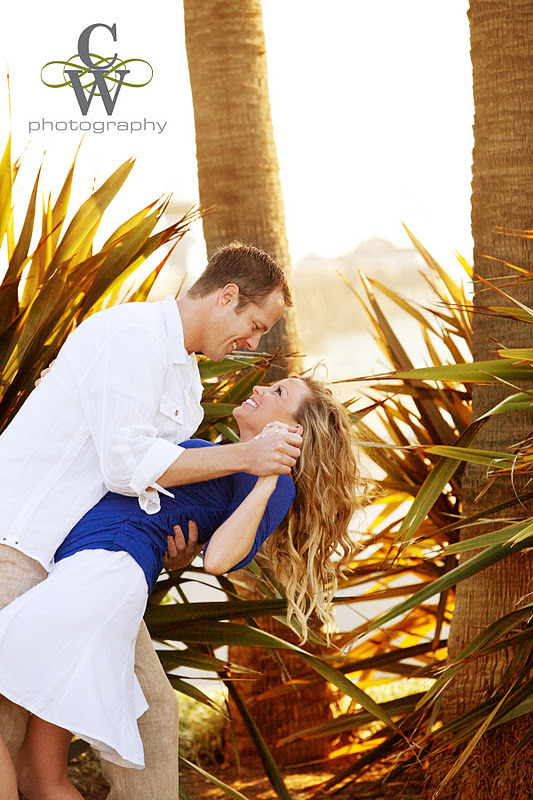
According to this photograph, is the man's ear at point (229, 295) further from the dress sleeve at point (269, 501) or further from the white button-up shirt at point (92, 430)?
the dress sleeve at point (269, 501)

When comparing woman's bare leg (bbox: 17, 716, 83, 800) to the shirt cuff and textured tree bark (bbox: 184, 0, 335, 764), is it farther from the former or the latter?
textured tree bark (bbox: 184, 0, 335, 764)

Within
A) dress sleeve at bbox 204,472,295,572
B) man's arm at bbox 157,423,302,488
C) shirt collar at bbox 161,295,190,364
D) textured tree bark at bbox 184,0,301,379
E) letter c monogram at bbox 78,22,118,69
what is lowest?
dress sleeve at bbox 204,472,295,572

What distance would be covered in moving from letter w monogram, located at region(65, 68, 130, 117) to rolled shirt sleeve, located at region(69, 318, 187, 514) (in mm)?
3134

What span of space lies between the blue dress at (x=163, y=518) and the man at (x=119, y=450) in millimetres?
41

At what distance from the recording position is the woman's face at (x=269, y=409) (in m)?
2.33

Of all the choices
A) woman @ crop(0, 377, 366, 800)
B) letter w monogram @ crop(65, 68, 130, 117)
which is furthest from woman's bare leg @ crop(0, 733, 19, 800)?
letter w monogram @ crop(65, 68, 130, 117)

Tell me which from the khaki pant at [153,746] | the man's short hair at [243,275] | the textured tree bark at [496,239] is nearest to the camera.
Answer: the khaki pant at [153,746]

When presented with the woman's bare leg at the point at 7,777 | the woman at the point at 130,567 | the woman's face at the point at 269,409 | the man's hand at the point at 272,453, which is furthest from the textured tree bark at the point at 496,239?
the woman's bare leg at the point at 7,777

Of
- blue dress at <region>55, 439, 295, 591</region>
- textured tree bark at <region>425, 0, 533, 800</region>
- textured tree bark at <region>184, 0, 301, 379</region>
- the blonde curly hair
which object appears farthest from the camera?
textured tree bark at <region>184, 0, 301, 379</region>

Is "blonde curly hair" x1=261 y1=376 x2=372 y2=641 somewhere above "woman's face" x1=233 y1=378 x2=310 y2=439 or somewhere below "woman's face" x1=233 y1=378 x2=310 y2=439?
below

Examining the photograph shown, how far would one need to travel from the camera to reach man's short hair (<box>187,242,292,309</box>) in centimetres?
219

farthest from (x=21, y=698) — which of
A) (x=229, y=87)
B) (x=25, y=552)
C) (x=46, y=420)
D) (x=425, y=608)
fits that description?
(x=229, y=87)

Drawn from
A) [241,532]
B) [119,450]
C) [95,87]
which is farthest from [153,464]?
[95,87]

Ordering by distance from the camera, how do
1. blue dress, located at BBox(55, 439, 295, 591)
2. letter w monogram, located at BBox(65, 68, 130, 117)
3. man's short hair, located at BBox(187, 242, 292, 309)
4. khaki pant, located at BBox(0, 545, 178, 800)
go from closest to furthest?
blue dress, located at BBox(55, 439, 295, 591), khaki pant, located at BBox(0, 545, 178, 800), man's short hair, located at BBox(187, 242, 292, 309), letter w monogram, located at BBox(65, 68, 130, 117)
